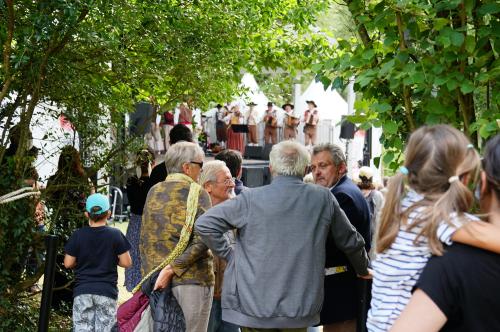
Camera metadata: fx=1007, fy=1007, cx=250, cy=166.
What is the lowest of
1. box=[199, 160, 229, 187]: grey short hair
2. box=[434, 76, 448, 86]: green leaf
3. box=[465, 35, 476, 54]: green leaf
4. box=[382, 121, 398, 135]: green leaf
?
box=[199, 160, 229, 187]: grey short hair

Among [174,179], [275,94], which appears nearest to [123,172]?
[174,179]

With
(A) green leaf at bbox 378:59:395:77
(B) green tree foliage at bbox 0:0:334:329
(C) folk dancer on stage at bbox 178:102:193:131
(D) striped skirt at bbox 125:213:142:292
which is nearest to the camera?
(A) green leaf at bbox 378:59:395:77

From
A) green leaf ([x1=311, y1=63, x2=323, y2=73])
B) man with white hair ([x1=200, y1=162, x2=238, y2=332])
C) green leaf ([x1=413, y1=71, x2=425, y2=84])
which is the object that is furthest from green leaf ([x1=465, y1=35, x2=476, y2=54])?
man with white hair ([x1=200, y1=162, x2=238, y2=332])

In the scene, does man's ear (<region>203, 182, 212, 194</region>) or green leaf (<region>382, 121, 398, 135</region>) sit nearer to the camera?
green leaf (<region>382, 121, 398, 135</region>)

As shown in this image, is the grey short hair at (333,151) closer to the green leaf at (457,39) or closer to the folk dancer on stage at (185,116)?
the green leaf at (457,39)

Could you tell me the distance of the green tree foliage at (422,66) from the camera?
5.41 meters

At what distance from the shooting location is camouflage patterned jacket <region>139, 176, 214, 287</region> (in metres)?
6.52

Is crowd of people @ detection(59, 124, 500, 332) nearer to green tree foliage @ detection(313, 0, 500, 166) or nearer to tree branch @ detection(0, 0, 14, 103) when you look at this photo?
green tree foliage @ detection(313, 0, 500, 166)

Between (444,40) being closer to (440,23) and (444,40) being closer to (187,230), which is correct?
(440,23)

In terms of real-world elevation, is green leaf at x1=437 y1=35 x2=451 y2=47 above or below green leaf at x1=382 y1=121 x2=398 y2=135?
above

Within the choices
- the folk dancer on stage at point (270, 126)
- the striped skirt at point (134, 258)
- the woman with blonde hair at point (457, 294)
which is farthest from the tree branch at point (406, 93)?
the folk dancer on stage at point (270, 126)

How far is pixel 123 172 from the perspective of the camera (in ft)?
34.5

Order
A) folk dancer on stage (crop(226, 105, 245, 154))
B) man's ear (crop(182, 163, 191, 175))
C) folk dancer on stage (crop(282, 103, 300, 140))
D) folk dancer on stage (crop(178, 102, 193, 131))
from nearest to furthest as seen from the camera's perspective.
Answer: man's ear (crop(182, 163, 191, 175)) < folk dancer on stage (crop(178, 102, 193, 131)) < folk dancer on stage (crop(226, 105, 245, 154)) < folk dancer on stage (crop(282, 103, 300, 140))

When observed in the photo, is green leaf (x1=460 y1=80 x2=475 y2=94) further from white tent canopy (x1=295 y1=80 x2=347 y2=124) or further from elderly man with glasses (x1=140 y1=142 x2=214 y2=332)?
white tent canopy (x1=295 y1=80 x2=347 y2=124)
